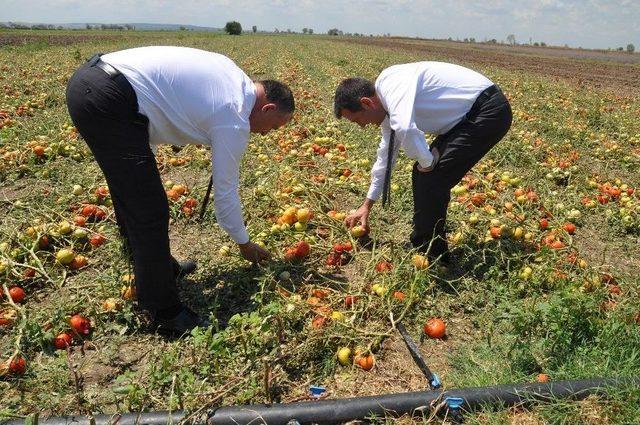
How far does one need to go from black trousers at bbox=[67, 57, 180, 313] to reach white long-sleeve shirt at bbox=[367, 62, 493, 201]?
1.70 meters

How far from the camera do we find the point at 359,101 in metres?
3.52

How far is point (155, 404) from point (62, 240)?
238 cm

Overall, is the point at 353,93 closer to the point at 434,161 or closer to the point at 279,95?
the point at 279,95

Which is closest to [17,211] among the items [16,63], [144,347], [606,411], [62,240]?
[62,240]

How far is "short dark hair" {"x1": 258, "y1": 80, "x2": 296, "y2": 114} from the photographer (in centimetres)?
302

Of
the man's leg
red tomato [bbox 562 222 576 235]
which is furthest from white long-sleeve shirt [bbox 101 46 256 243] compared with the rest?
red tomato [bbox 562 222 576 235]

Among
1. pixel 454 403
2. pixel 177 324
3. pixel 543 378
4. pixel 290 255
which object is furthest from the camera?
pixel 290 255

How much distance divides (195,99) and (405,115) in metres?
1.44

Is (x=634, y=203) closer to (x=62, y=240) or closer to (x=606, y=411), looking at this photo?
(x=606, y=411)

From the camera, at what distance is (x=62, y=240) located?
4270 millimetres

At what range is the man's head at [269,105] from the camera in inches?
119

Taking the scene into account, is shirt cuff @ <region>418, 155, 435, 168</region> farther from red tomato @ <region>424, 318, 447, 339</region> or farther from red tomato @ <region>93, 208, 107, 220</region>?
red tomato @ <region>93, 208, 107, 220</region>

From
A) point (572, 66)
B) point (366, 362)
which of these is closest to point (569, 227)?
point (366, 362)

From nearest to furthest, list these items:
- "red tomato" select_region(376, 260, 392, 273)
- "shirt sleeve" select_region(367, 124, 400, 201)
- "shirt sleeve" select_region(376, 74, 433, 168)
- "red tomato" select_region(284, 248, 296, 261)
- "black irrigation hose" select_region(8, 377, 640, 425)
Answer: "black irrigation hose" select_region(8, 377, 640, 425)
"shirt sleeve" select_region(376, 74, 433, 168)
"red tomato" select_region(376, 260, 392, 273)
"red tomato" select_region(284, 248, 296, 261)
"shirt sleeve" select_region(367, 124, 400, 201)
